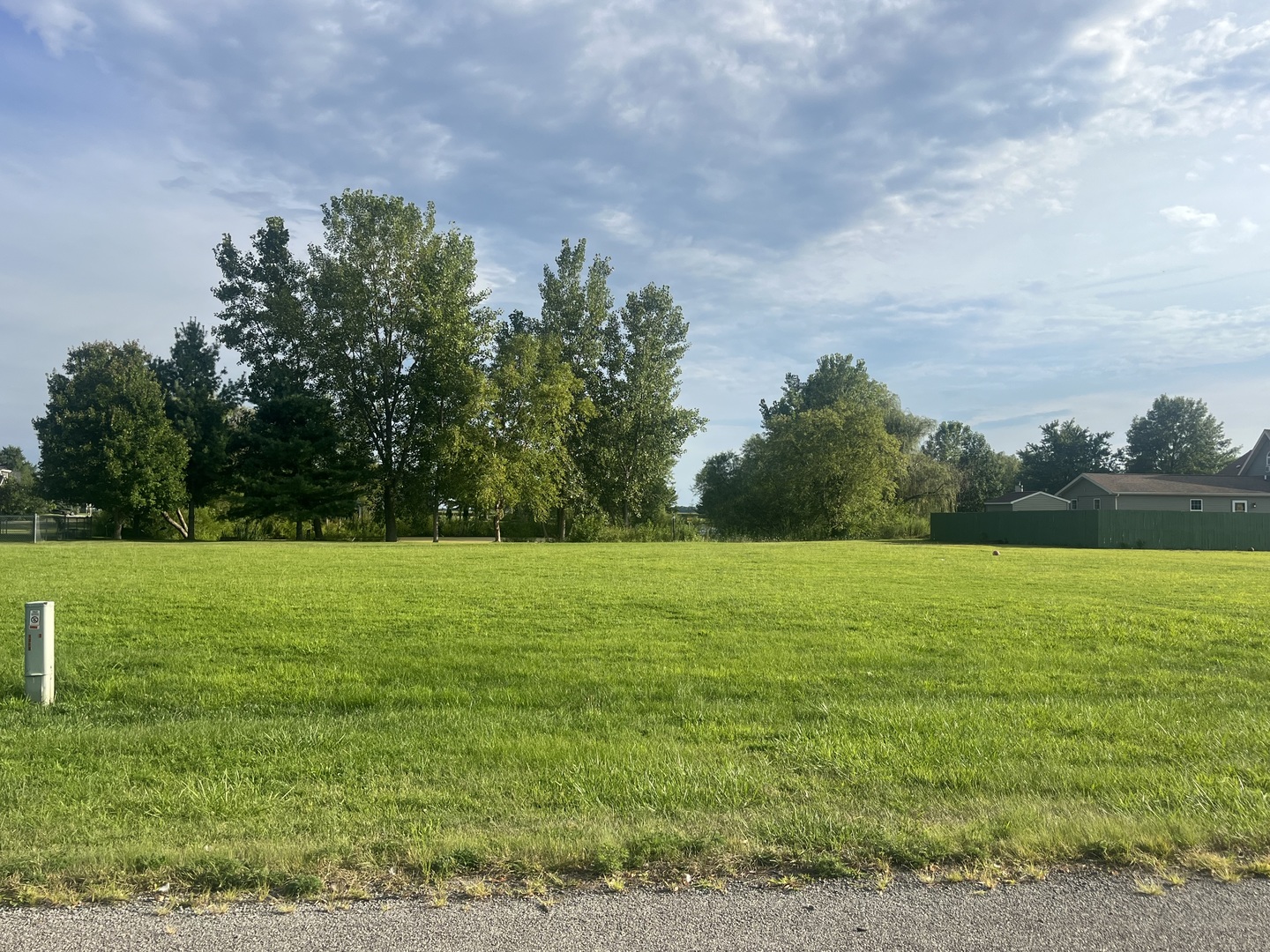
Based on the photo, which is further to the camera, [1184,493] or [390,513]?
[1184,493]

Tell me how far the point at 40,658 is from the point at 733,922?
7.45 meters

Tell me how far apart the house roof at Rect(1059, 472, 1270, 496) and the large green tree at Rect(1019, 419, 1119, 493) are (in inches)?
1474

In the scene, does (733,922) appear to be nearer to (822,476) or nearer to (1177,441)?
(822,476)

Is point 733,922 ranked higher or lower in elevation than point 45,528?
lower

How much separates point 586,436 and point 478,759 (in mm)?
49789

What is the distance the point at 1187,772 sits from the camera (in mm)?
5340

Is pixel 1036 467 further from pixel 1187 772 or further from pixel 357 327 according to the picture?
pixel 1187 772

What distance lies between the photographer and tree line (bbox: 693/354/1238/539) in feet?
199

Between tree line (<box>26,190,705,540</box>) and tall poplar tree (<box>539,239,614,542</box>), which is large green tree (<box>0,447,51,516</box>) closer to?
tree line (<box>26,190,705,540</box>)

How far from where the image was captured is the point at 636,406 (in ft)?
181

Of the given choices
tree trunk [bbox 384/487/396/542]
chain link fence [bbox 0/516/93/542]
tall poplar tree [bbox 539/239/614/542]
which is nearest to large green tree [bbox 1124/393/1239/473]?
tall poplar tree [bbox 539/239/614/542]

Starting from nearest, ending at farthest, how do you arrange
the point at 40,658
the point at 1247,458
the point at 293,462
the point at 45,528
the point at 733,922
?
the point at 733,922 → the point at 40,658 → the point at 45,528 → the point at 293,462 → the point at 1247,458

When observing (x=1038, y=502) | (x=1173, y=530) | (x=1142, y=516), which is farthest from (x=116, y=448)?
(x=1038, y=502)

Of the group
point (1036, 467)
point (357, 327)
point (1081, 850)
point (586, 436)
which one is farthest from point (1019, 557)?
point (1036, 467)
